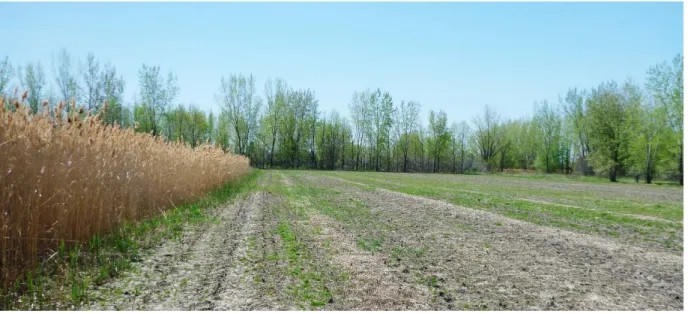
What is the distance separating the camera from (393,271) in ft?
16.3

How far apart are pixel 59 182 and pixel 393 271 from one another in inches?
167

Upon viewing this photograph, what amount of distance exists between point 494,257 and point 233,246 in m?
3.70

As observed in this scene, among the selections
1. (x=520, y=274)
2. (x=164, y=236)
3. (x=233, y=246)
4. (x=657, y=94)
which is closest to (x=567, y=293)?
(x=520, y=274)

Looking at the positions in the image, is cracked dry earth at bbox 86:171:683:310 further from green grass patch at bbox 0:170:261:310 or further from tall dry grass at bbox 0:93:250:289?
tall dry grass at bbox 0:93:250:289

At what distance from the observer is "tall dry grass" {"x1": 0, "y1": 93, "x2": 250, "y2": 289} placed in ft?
14.6

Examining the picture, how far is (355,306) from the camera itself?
152 inches

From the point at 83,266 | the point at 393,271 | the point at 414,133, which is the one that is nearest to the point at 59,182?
the point at 83,266

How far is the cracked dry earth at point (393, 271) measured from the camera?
4.00 metres

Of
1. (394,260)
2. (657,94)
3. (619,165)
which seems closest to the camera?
(394,260)

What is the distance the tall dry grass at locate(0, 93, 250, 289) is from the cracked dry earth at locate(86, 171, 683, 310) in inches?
40.7

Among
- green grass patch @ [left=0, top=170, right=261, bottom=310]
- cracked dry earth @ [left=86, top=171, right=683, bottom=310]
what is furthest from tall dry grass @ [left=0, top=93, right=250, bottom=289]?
cracked dry earth @ [left=86, top=171, right=683, bottom=310]

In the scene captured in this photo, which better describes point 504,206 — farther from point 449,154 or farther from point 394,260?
point 449,154

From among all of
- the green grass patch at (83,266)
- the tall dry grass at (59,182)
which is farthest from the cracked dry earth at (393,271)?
the tall dry grass at (59,182)

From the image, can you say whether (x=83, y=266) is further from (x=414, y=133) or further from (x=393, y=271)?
(x=414, y=133)
